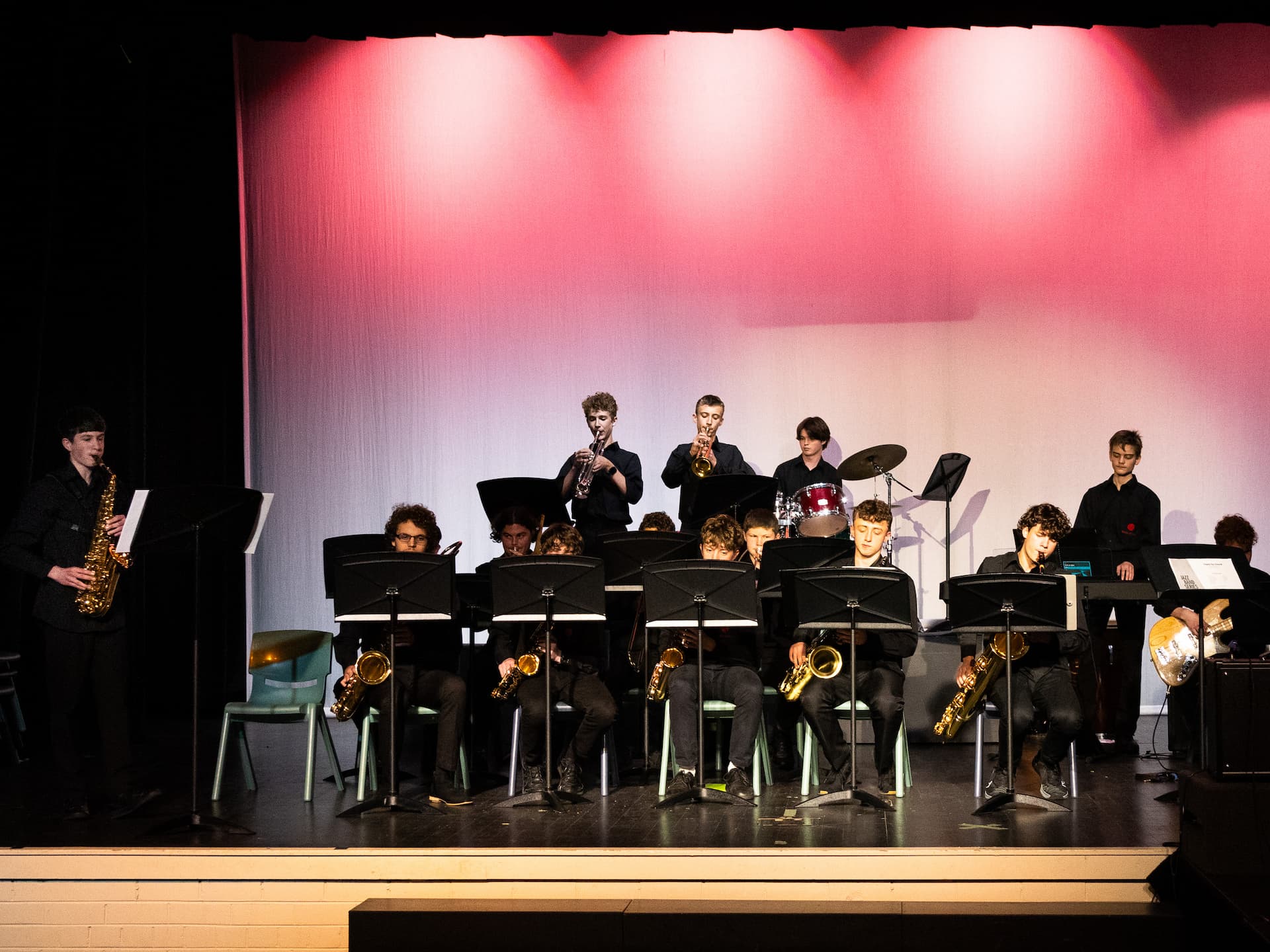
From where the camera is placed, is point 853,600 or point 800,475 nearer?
point 853,600

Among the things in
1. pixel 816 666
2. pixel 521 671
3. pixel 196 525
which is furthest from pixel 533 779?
pixel 196 525

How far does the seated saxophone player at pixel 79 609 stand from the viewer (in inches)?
205

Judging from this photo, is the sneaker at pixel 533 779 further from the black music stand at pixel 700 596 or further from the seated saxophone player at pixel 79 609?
the seated saxophone player at pixel 79 609

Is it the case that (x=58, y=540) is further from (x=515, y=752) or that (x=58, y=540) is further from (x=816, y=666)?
(x=816, y=666)

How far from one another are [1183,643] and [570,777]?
113 inches

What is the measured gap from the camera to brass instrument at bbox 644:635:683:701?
5543 millimetres

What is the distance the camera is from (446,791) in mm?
5355

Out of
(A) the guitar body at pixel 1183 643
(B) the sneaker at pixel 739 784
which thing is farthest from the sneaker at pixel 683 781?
(A) the guitar body at pixel 1183 643

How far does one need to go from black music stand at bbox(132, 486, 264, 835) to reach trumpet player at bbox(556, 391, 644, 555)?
6.76 ft

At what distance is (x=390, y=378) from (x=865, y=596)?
14.8 feet

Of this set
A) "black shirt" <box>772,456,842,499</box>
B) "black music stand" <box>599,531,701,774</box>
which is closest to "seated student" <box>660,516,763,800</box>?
"black music stand" <box>599,531,701,774</box>

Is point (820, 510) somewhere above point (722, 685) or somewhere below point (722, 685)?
above

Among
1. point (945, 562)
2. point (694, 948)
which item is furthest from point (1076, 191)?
point (694, 948)

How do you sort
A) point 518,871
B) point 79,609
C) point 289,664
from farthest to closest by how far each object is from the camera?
point 289,664 < point 79,609 < point 518,871
